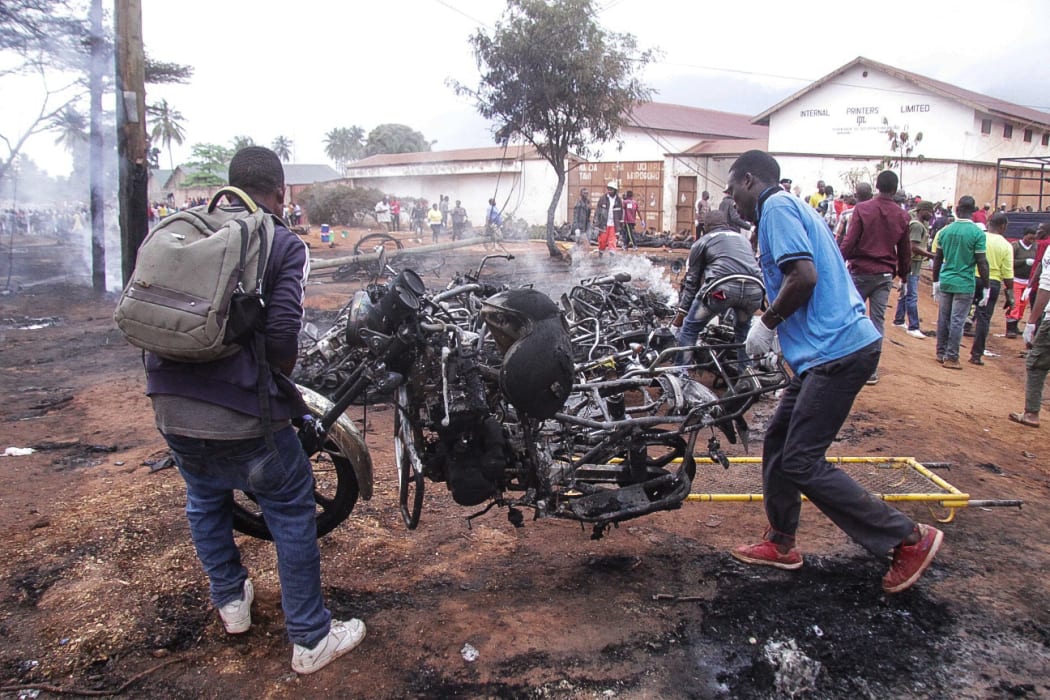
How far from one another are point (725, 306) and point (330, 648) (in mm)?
4589

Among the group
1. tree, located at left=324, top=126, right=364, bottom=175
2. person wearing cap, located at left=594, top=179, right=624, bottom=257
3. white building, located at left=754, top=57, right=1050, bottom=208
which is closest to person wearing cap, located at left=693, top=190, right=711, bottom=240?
person wearing cap, located at left=594, top=179, right=624, bottom=257

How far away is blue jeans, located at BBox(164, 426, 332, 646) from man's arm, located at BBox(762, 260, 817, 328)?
215 cm

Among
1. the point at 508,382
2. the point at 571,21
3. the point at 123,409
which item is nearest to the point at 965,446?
the point at 508,382

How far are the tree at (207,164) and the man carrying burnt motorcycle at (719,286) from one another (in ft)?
167

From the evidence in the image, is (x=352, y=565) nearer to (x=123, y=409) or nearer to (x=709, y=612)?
(x=709, y=612)

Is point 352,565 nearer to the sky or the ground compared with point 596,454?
nearer to the ground

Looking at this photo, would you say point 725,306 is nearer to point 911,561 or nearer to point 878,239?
point 878,239

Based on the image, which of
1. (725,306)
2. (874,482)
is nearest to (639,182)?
(725,306)

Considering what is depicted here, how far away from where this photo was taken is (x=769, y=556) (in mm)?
3385

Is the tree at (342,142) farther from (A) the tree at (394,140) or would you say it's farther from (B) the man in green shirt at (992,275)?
(B) the man in green shirt at (992,275)

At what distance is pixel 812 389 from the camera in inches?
120

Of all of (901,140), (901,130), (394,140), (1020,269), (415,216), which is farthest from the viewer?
(394,140)

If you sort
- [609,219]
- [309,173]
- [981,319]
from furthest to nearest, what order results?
[309,173] < [609,219] < [981,319]

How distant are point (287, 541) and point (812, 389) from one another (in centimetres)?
234
